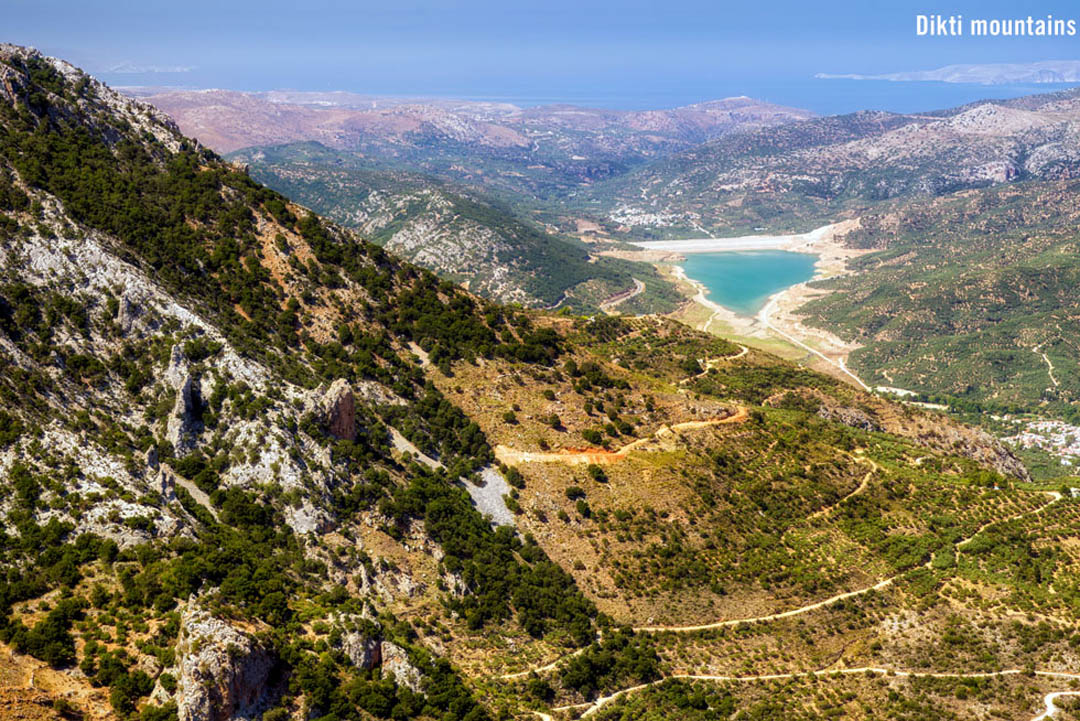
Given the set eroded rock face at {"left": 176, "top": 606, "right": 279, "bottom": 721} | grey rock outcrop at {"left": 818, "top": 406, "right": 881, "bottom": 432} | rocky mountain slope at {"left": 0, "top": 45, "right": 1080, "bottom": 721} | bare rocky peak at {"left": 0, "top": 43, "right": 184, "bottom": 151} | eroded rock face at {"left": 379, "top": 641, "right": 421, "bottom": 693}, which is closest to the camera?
eroded rock face at {"left": 176, "top": 606, "right": 279, "bottom": 721}

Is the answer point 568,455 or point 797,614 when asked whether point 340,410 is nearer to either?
point 568,455

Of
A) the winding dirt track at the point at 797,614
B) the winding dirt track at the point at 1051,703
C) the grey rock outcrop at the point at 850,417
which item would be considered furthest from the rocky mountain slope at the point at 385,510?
the grey rock outcrop at the point at 850,417

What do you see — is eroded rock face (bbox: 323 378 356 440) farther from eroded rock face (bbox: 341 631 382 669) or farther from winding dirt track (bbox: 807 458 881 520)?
winding dirt track (bbox: 807 458 881 520)

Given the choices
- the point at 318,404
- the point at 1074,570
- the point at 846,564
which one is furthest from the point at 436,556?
the point at 1074,570

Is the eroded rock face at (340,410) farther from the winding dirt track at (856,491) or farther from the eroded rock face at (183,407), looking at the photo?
the winding dirt track at (856,491)

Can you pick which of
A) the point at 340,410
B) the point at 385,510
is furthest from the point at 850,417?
the point at 340,410

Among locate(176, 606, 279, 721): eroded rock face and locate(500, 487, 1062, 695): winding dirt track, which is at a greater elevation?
locate(176, 606, 279, 721): eroded rock face

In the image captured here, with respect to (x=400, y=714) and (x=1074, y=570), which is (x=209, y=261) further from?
(x=1074, y=570)

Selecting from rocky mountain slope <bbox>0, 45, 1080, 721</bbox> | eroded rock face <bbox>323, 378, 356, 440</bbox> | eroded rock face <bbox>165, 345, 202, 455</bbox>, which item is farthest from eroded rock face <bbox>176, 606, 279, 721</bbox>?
eroded rock face <bbox>323, 378, 356, 440</bbox>

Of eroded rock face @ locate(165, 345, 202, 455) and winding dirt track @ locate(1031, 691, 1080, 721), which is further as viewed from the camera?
eroded rock face @ locate(165, 345, 202, 455)
